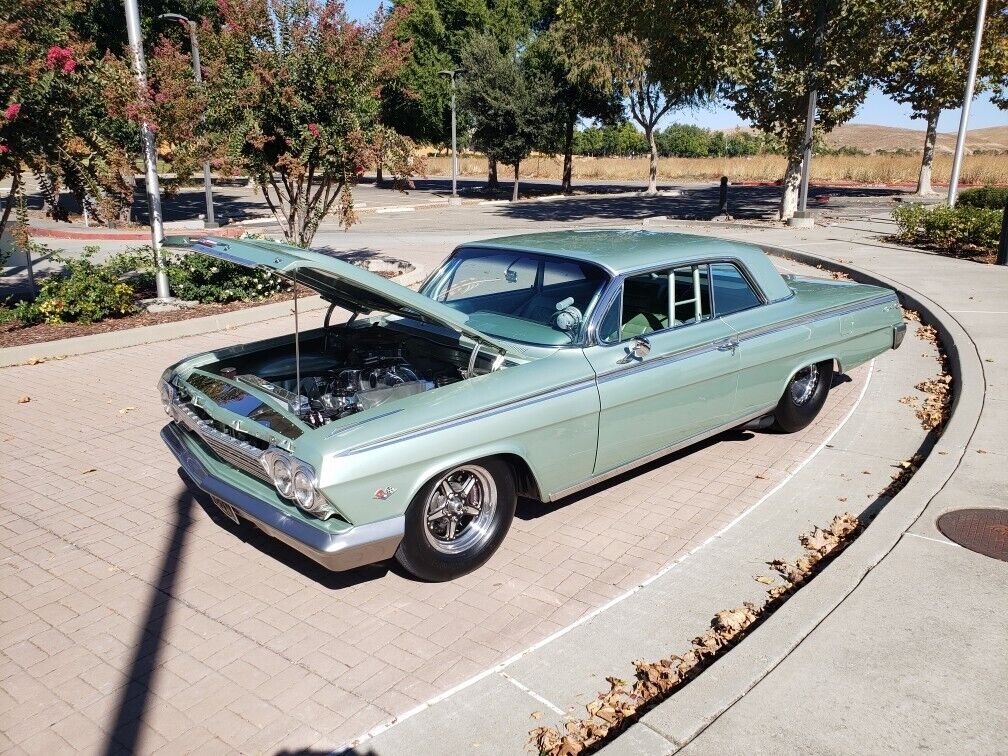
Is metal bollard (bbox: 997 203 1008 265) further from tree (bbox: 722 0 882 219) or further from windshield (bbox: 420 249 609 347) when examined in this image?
windshield (bbox: 420 249 609 347)

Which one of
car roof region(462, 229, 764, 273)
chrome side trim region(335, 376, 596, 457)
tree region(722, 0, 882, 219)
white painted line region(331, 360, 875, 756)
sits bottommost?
white painted line region(331, 360, 875, 756)

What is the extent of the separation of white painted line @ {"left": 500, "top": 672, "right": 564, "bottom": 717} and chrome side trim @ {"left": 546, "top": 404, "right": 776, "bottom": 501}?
117 centimetres

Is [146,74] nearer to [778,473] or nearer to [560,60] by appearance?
[778,473]

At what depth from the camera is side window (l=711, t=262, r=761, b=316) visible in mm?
5402

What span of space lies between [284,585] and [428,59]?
44466 mm

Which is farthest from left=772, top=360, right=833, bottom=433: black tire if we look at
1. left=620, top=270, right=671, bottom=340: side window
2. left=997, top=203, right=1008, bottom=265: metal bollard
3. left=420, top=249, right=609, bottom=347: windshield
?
left=997, top=203, right=1008, bottom=265: metal bollard

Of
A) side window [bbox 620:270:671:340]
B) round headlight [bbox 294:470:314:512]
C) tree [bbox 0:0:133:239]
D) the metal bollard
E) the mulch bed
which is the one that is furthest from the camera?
the metal bollard

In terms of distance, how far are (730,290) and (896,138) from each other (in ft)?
450

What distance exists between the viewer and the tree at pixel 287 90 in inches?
424

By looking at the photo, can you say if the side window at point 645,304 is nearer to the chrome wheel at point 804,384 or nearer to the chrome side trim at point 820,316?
the chrome side trim at point 820,316

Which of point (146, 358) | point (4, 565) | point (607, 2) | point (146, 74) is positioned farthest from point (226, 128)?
point (607, 2)

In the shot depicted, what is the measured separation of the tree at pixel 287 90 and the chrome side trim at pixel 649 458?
7.56 m

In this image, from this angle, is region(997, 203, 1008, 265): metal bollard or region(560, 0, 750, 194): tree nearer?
region(997, 203, 1008, 265): metal bollard

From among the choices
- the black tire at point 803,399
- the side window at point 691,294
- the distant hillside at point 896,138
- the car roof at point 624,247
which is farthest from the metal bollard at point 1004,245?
the distant hillside at point 896,138
